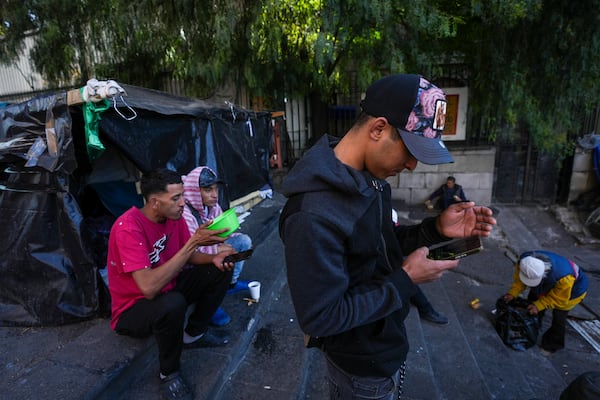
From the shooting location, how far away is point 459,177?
8453 mm

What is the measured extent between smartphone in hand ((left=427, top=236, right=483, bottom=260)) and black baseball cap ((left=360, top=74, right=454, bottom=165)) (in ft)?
1.50

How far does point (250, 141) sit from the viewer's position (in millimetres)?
6375

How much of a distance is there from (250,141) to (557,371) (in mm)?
5644

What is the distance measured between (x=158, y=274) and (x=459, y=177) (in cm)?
816

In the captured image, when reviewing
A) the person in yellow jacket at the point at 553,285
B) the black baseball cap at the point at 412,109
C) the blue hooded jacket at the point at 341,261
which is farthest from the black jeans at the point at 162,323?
the person in yellow jacket at the point at 553,285

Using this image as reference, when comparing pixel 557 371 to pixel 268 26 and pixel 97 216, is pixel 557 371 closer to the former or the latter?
pixel 97 216

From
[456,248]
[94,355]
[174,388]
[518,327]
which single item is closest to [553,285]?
[518,327]

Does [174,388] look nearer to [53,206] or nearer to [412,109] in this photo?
[53,206]

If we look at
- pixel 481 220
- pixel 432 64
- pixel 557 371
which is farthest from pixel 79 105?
pixel 432 64

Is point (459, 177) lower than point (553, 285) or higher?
higher

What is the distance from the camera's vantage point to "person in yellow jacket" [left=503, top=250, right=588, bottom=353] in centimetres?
376

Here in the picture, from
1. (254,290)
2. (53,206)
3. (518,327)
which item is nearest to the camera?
(53,206)

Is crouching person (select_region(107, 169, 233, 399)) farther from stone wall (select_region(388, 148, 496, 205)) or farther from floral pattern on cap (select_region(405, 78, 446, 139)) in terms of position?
stone wall (select_region(388, 148, 496, 205))

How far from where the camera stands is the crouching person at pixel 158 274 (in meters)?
2.13
